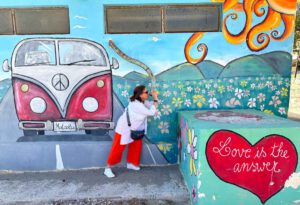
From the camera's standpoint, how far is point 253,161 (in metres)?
3.14

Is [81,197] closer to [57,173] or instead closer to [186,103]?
[57,173]

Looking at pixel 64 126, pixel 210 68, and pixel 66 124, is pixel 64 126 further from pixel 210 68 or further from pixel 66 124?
pixel 210 68

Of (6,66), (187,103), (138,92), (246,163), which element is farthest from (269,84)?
(6,66)

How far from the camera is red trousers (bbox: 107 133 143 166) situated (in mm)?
4234

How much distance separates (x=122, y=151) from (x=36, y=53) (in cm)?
214

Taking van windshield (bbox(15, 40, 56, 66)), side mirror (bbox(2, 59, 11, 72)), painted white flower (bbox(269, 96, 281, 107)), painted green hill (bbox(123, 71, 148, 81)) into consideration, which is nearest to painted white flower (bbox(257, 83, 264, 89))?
painted white flower (bbox(269, 96, 281, 107))

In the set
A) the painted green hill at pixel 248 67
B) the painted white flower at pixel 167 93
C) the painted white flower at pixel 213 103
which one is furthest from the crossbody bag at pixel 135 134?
the painted green hill at pixel 248 67

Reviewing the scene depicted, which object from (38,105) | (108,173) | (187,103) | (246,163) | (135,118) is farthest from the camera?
(187,103)

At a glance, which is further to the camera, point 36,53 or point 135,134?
point 36,53

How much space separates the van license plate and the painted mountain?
123 centimetres

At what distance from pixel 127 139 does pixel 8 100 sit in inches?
83.0

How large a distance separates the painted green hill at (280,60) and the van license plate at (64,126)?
3.41 meters

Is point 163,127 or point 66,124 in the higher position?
point 66,124

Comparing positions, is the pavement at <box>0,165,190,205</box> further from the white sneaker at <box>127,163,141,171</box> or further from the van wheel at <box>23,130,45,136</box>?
the van wheel at <box>23,130,45,136</box>
